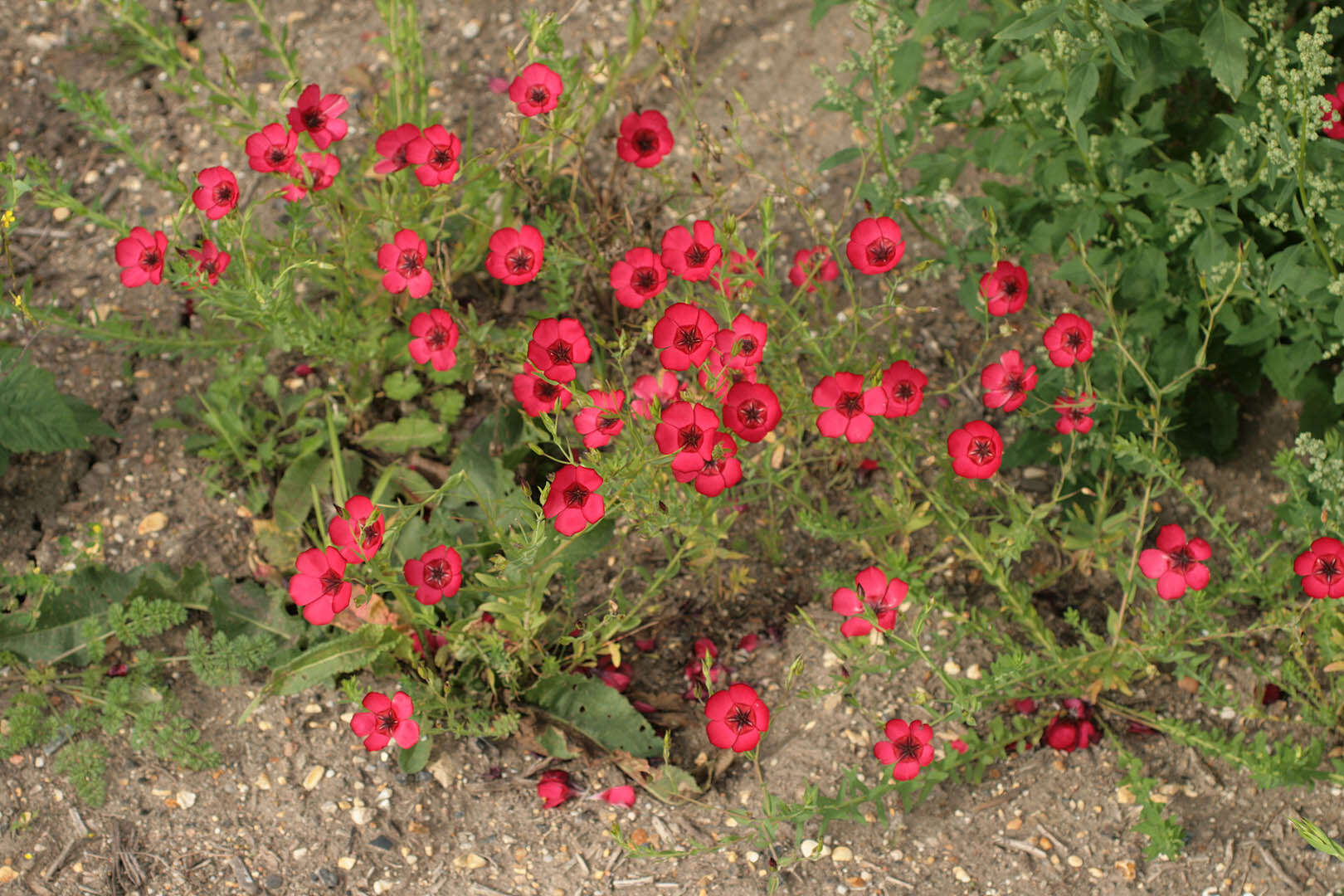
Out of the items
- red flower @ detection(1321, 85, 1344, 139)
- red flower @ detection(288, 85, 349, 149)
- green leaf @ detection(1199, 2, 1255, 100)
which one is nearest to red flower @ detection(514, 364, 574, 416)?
red flower @ detection(288, 85, 349, 149)

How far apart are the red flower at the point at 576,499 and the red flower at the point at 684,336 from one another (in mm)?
252

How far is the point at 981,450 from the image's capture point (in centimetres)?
223

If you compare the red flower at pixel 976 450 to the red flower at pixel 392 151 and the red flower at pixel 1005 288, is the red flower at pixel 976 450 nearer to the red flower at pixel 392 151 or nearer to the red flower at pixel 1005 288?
the red flower at pixel 1005 288

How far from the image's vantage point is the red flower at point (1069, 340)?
2.27m

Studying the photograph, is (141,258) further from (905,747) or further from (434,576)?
(905,747)

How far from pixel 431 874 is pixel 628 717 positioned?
497 millimetres

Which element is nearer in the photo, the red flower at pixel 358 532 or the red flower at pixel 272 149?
the red flower at pixel 358 532

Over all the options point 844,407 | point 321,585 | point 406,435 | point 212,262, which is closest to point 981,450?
point 844,407

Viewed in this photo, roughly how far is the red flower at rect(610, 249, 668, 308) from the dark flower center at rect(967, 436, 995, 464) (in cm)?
66

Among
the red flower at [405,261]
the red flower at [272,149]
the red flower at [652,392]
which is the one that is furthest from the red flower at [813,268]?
the red flower at [272,149]

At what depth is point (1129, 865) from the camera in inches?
95.0

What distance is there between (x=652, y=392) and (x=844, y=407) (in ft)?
1.69

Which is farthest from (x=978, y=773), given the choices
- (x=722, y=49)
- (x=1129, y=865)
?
(x=722, y=49)

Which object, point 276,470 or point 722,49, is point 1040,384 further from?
point 276,470
